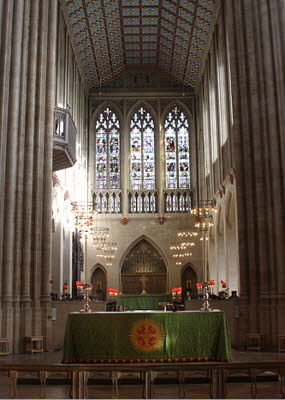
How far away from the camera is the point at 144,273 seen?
32.8 meters

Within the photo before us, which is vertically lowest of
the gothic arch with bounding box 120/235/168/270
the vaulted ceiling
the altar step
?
the altar step

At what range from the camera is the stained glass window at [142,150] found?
112 feet

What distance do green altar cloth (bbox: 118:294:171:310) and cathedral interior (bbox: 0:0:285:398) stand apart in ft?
0.45

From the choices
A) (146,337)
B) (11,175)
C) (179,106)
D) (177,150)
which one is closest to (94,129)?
(177,150)

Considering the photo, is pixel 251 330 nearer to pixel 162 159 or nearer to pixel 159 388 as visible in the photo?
pixel 159 388

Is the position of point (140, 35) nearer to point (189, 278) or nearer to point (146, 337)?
point (189, 278)

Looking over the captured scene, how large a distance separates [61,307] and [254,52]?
35.0ft

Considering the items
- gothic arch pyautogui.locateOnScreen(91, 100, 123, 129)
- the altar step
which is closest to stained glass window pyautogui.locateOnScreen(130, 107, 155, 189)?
gothic arch pyautogui.locateOnScreen(91, 100, 123, 129)

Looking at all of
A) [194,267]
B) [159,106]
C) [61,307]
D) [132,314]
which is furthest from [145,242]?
[132,314]

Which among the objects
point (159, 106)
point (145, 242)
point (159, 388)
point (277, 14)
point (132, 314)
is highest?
point (159, 106)

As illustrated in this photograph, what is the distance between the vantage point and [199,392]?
830cm

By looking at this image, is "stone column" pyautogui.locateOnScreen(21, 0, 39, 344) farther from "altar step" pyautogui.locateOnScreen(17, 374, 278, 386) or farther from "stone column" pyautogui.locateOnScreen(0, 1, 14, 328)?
"altar step" pyautogui.locateOnScreen(17, 374, 278, 386)

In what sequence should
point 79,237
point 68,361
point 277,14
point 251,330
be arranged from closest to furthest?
1. point 68,361
2. point 251,330
3. point 277,14
4. point 79,237

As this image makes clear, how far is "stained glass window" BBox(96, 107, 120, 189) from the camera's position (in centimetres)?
3416
